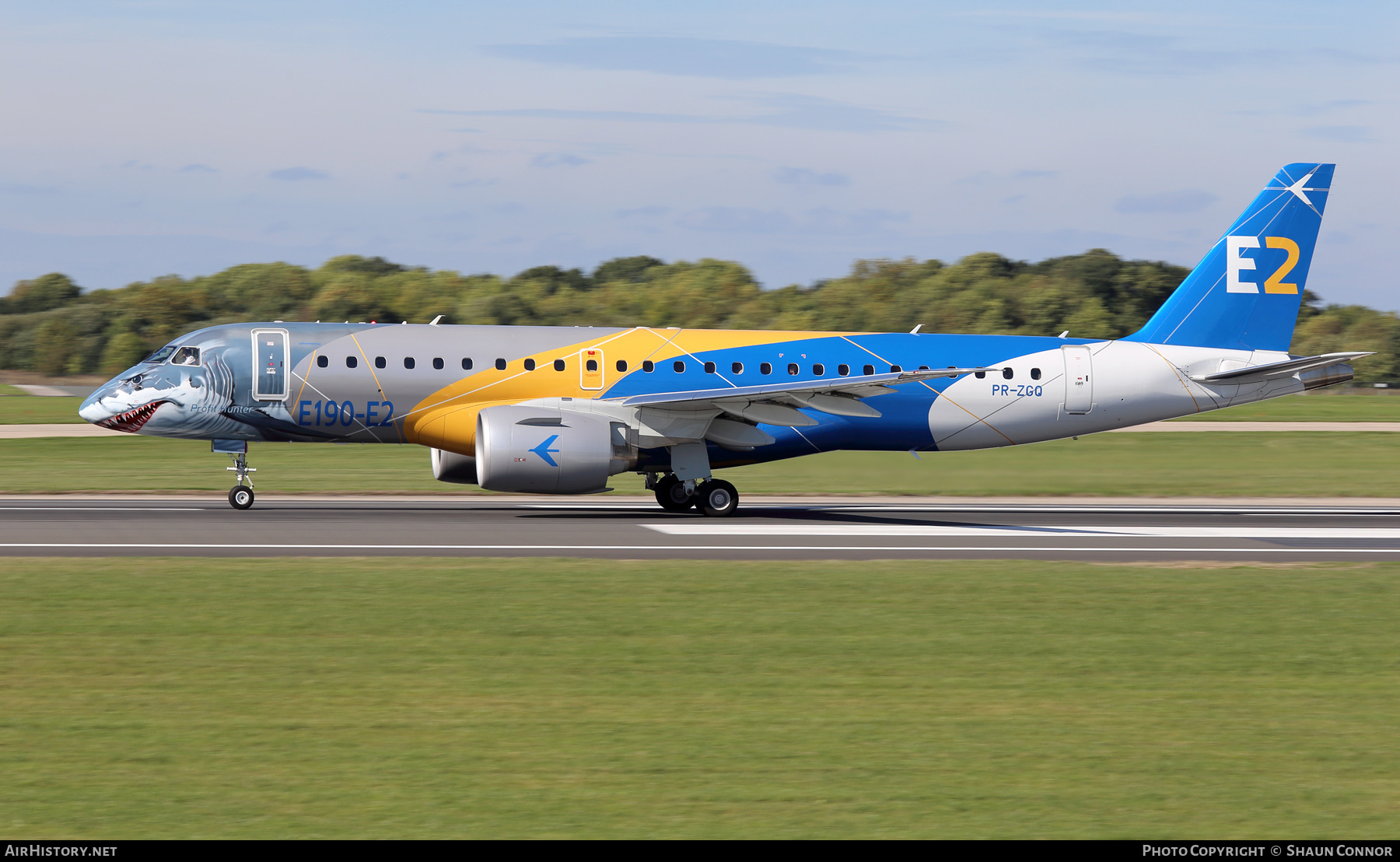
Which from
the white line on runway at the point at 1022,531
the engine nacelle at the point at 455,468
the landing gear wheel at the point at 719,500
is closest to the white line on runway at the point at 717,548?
the white line on runway at the point at 1022,531

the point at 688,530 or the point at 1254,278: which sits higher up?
the point at 1254,278

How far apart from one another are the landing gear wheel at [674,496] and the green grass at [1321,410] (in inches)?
1243

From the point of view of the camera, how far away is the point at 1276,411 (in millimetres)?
65250

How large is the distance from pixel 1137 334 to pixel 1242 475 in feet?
34.2

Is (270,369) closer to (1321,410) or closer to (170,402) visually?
(170,402)

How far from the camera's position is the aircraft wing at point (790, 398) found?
25078 mm

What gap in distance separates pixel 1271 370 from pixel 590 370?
14331 mm

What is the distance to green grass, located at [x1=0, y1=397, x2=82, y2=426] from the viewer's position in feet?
173

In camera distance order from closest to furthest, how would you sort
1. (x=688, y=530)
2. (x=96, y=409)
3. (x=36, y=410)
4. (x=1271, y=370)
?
(x=688, y=530)
(x=96, y=409)
(x=1271, y=370)
(x=36, y=410)

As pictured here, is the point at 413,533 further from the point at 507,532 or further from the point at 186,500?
the point at 186,500

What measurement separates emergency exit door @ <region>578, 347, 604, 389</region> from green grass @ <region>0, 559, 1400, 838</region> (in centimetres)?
1030

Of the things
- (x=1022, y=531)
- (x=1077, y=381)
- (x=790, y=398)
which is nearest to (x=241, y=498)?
(x=790, y=398)
